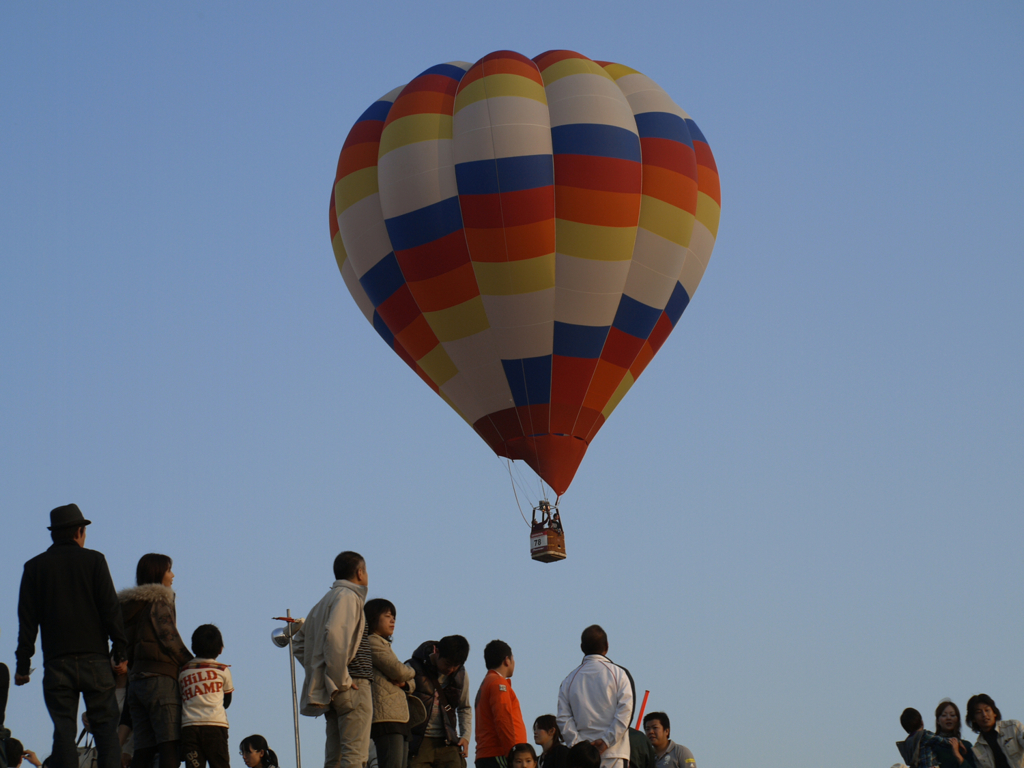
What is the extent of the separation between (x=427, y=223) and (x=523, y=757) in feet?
34.1

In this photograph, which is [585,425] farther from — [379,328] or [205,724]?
[205,724]

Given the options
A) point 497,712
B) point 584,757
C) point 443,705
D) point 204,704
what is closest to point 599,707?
point 497,712

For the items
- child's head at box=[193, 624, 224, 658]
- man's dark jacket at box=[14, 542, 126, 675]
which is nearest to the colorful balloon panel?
child's head at box=[193, 624, 224, 658]

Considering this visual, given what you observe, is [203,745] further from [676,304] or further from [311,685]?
[676,304]

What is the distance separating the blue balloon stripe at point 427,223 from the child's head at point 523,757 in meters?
10.2

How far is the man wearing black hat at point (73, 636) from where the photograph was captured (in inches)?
262

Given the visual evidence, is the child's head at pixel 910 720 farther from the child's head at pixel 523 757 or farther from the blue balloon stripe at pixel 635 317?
the blue balloon stripe at pixel 635 317

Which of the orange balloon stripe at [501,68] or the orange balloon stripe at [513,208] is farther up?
the orange balloon stripe at [501,68]

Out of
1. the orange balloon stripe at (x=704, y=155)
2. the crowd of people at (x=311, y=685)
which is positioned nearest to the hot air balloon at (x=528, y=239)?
the orange balloon stripe at (x=704, y=155)

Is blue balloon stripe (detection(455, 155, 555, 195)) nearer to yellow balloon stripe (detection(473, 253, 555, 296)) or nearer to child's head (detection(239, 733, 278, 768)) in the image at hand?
yellow balloon stripe (detection(473, 253, 555, 296))

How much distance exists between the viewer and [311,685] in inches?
290

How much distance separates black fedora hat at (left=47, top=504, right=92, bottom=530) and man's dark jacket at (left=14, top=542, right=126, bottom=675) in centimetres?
17

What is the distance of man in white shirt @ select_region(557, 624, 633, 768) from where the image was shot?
7707 millimetres

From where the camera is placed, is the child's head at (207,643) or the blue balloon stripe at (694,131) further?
the blue balloon stripe at (694,131)
